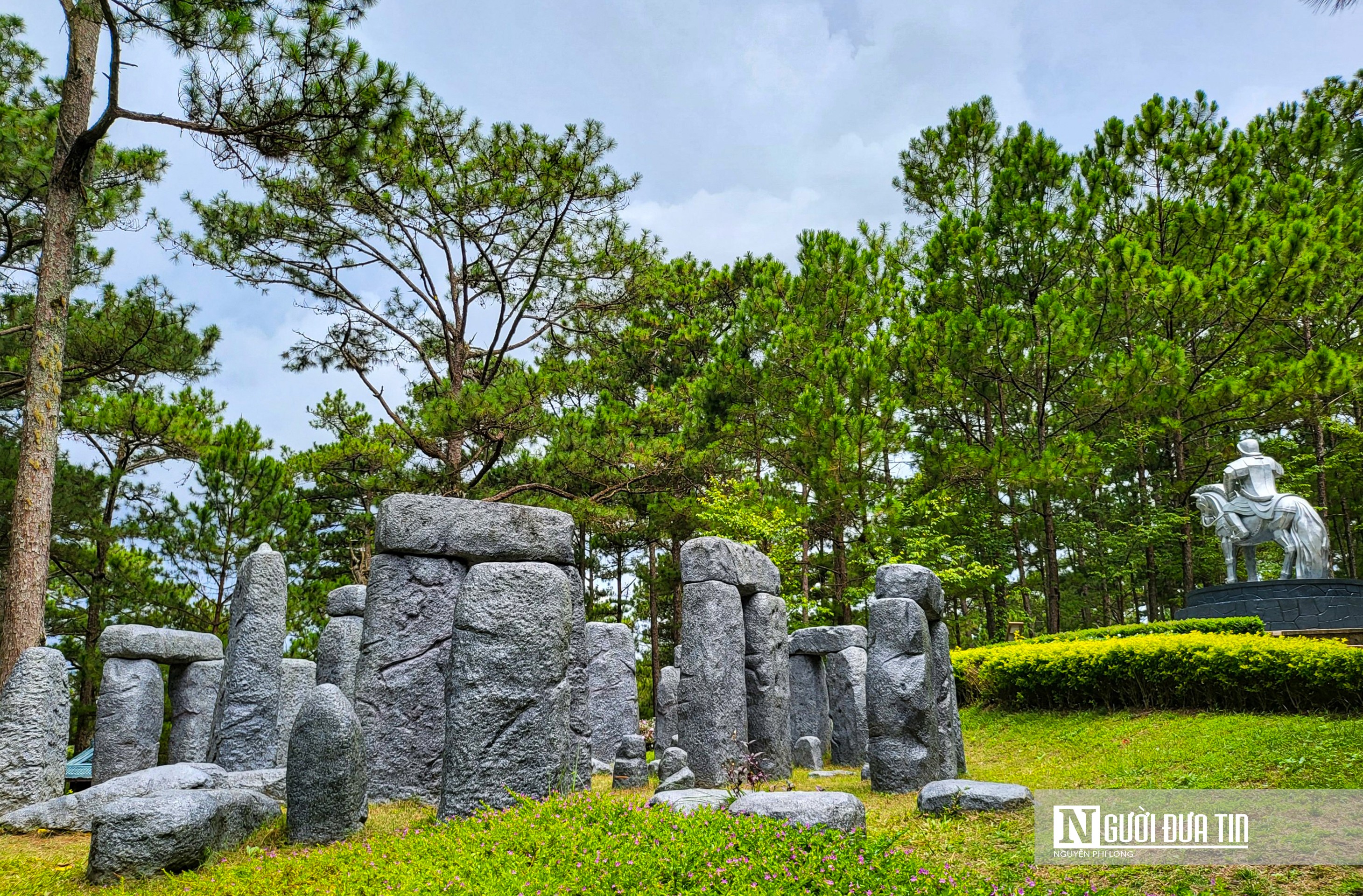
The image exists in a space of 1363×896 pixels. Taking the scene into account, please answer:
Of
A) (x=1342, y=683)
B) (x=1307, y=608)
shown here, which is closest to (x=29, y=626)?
(x=1342, y=683)

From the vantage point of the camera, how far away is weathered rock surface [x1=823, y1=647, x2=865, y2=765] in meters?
11.0

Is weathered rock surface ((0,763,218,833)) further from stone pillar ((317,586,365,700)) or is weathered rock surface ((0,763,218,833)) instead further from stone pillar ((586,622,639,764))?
stone pillar ((586,622,639,764))

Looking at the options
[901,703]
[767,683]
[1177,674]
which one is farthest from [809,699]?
[1177,674]

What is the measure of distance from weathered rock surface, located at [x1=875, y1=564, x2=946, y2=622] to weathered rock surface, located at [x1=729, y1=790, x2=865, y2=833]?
3132 mm

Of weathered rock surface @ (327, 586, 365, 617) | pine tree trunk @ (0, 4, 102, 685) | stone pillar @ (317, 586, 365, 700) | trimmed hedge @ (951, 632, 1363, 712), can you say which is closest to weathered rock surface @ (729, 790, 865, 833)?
trimmed hedge @ (951, 632, 1363, 712)

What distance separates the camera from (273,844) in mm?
5574

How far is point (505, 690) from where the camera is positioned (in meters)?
5.87

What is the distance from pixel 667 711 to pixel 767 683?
283 centimetres

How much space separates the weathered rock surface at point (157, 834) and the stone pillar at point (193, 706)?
688cm

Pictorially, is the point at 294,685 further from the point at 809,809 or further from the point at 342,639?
the point at 809,809

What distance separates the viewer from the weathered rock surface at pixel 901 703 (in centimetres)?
776

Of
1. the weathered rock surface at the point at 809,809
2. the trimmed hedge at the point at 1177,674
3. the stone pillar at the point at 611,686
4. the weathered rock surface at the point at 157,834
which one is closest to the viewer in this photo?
the weathered rock surface at the point at 157,834

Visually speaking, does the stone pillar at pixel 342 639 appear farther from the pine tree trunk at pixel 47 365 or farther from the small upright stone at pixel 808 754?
the small upright stone at pixel 808 754

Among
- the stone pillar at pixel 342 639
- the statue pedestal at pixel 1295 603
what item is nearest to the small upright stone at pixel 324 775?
the stone pillar at pixel 342 639
